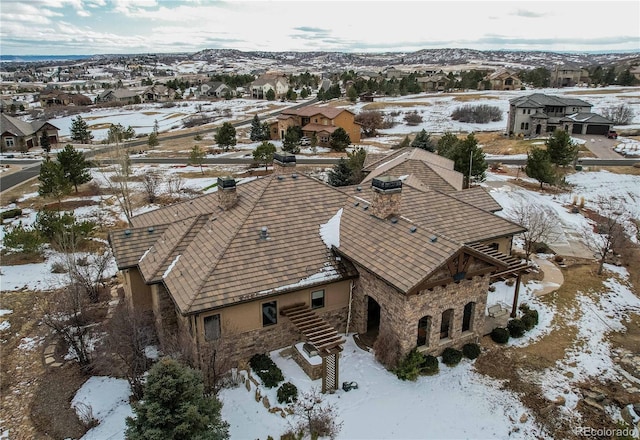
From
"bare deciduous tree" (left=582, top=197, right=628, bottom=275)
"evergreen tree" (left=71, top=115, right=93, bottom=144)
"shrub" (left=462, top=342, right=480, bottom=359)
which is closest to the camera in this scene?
"shrub" (left=462, top=342, right=480, bottom=359)

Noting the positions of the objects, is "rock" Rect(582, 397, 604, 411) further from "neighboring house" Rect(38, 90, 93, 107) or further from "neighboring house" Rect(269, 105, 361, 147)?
"neighboring house" Rect(38, 90, 93, 107)

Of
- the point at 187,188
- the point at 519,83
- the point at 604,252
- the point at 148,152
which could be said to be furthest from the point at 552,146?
the point at 519,83

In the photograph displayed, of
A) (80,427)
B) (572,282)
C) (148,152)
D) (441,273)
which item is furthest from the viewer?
(148,152)

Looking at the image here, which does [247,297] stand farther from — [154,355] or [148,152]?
[148,152]

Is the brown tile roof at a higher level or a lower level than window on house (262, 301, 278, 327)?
higher

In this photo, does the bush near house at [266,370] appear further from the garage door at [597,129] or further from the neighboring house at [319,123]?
the garage door at [597,129]

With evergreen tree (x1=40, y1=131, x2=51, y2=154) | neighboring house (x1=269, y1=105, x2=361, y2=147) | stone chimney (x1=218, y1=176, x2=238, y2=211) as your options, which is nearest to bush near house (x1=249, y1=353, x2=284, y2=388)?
stone chimney (x1=218, y1=176, x2=238, y2=211)

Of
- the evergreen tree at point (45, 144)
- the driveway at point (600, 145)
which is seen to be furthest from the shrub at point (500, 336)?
the evergreen tree at point (45, 144)
